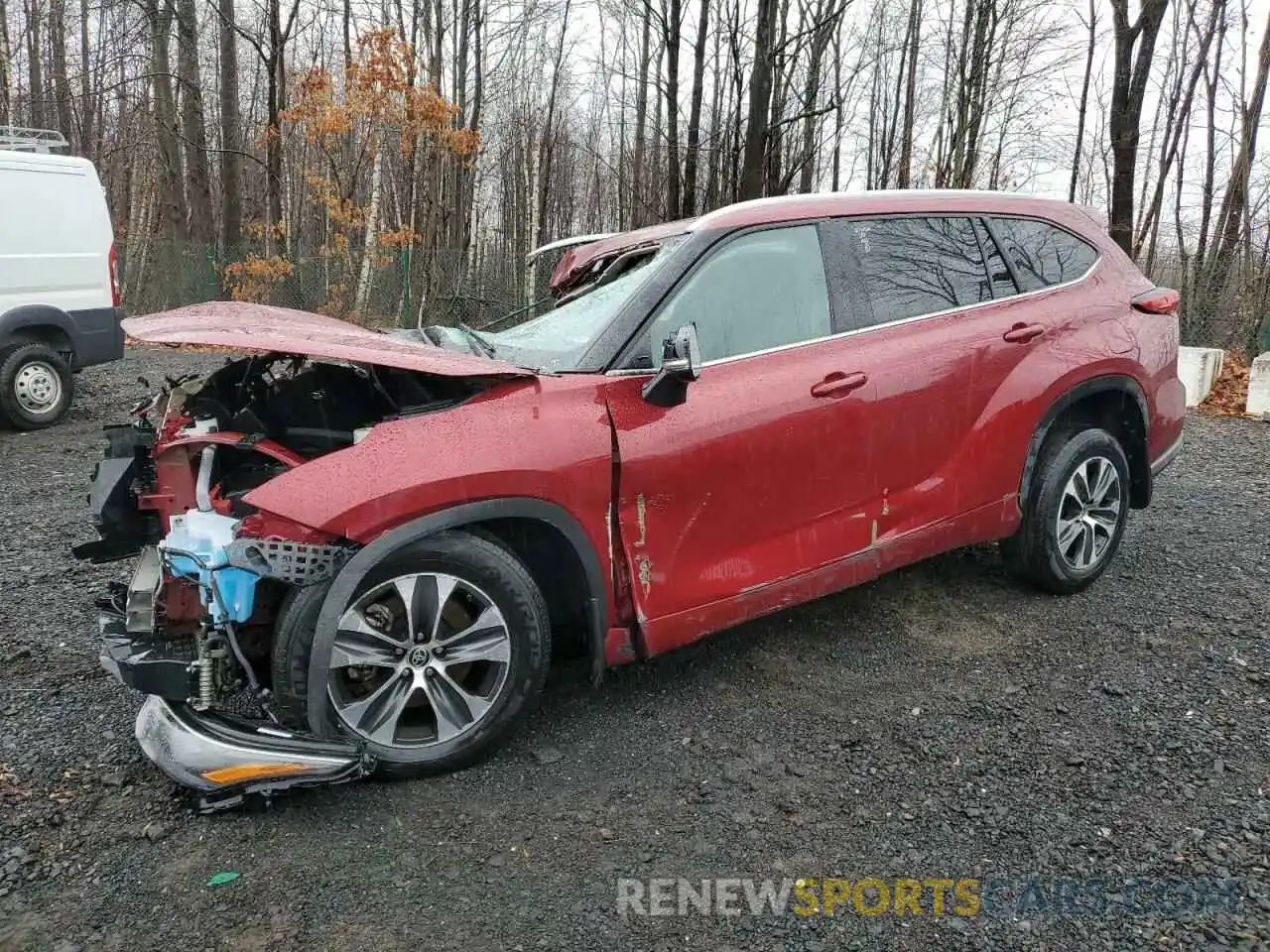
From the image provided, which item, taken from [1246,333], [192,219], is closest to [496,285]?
[192,219]

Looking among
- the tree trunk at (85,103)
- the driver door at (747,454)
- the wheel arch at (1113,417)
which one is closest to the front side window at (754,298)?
the driver door at (747,454)

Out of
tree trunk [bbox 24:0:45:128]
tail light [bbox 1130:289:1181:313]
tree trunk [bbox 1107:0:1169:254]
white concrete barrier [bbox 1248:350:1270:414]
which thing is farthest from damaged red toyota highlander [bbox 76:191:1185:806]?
tree trunk [bbox 24:0:45:128]

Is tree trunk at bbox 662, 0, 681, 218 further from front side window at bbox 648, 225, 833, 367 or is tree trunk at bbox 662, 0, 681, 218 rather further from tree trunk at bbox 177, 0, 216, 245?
tree trunk at bbox 177, 0, 216, 245

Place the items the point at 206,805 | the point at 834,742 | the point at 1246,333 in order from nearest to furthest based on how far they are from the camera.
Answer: the point at 206,805
the point at 834,742
the point at 1246,333

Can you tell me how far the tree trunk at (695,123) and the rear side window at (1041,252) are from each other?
308 inches

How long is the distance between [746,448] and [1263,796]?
1.86 metres

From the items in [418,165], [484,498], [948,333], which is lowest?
[484,498]

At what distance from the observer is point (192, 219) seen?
767 inches

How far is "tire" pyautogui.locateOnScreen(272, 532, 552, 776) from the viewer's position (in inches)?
99.0

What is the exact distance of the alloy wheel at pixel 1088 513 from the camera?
3967 mm

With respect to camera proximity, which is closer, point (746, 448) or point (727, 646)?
point (746, 448)

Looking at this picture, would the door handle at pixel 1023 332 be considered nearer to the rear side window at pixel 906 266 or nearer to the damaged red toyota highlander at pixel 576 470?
the damaged red toyota highlander at pixel 576 470

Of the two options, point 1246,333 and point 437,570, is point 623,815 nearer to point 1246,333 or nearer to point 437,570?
point 437,570

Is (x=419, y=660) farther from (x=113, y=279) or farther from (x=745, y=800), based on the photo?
(x=113, y=279)
